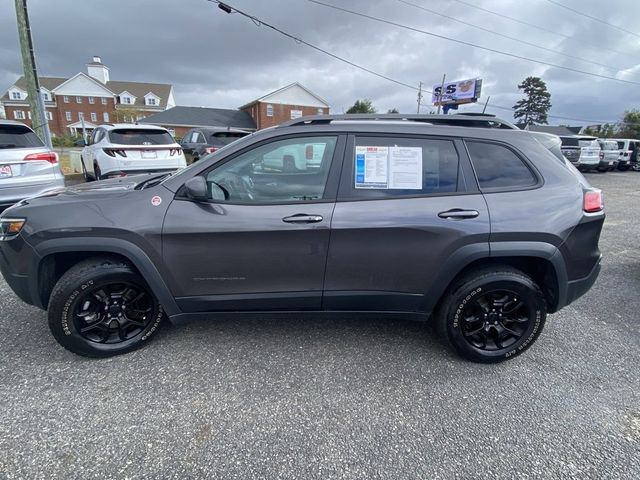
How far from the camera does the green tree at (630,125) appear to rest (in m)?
49.0

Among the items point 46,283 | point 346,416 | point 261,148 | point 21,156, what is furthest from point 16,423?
point 21,156

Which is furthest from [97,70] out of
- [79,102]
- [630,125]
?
[630,125]

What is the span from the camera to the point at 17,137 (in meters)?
5.28

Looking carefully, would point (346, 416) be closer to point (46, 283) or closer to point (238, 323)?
point (238, 323)

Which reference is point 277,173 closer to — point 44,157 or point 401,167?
point 401,167

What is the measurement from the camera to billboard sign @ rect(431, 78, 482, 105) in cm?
3341

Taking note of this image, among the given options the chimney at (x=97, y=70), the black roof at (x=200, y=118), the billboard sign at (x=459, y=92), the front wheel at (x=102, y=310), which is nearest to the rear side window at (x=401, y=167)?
the front wheel at (x=102, y=310)

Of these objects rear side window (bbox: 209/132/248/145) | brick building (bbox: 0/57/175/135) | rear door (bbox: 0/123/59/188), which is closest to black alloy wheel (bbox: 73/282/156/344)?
rear door (bbox: 0/123/59/188)

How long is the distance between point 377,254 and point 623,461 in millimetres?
1746

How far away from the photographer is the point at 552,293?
2.62m

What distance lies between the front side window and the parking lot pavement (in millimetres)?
936

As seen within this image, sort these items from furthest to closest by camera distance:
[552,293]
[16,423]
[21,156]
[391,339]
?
[21,156] → [391,339] → [552,293] → [16,423]

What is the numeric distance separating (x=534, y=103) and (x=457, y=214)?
86200 millimetres

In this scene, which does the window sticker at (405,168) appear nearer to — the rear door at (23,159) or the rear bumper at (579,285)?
the rear bumper at (579,285)
